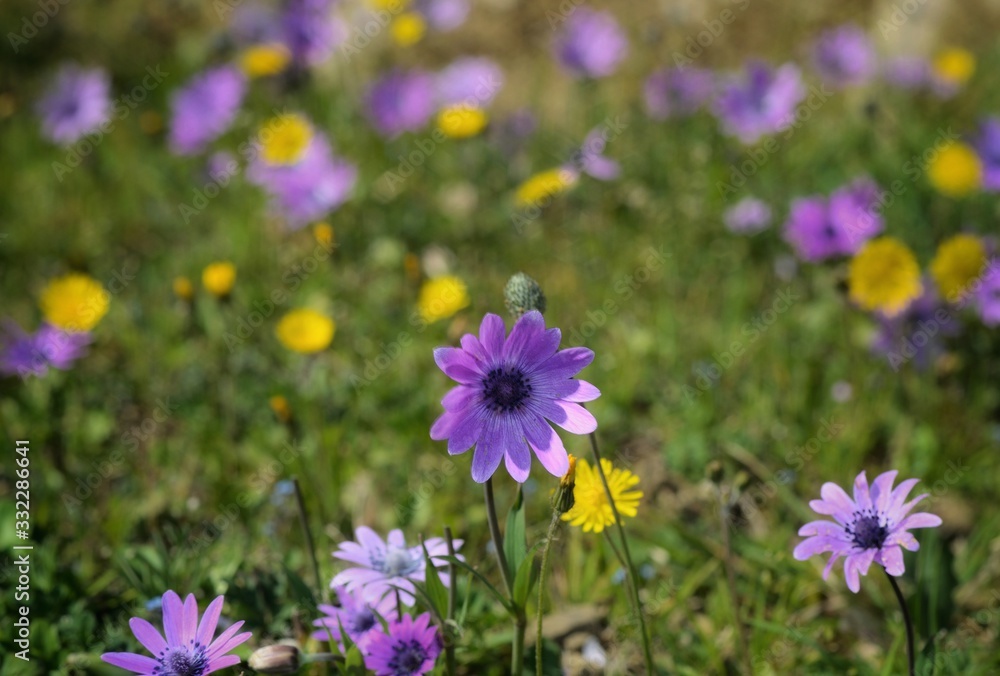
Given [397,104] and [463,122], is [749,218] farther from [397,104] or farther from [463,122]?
[397,104]

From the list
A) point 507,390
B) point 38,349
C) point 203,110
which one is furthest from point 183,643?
point 203,110

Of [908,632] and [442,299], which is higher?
[442,299]

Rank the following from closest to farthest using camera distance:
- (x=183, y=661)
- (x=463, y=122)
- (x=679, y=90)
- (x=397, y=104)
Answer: (x=183, y=661) → (x=463, y=122) → (x=679, y=90) → (x=397, y=104)

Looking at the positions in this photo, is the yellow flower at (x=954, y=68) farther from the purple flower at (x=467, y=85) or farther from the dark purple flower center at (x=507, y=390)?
the dark purple flower center at (x=507, y=390)

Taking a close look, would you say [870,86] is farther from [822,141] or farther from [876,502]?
[876,502]

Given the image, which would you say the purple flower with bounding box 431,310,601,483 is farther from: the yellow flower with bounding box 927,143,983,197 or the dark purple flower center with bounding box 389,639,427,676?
the yellow flower with bounding box 927,143,983,197
